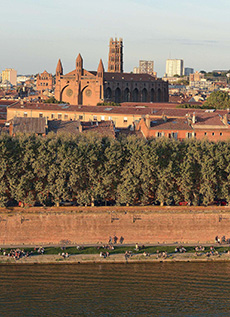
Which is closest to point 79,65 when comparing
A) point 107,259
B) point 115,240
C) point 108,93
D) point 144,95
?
point 108,93

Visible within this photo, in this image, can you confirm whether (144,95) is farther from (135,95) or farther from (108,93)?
(108,93)

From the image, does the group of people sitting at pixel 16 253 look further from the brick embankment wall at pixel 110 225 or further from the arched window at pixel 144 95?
the arched window at pixel 144 95

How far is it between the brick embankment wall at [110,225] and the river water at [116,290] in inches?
182

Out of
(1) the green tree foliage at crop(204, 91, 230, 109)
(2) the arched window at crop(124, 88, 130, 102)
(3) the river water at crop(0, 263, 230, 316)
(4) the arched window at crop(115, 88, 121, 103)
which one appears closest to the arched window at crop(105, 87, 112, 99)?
(4) the arched window at crop(115, 88, 121, 103)

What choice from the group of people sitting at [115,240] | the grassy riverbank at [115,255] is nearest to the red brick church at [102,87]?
the group of people sitting at [115,240]

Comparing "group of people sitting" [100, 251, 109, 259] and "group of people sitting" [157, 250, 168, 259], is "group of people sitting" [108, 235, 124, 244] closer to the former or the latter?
"group of people sitting" [100, 251, 109, 259]

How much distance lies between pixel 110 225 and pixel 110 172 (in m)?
4.67

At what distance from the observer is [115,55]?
174m

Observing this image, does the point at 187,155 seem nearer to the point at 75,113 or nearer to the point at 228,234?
the point at 228,234

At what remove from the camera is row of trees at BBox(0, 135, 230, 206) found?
53500 millimetres

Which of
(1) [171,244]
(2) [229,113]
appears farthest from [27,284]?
(2) [229,113]

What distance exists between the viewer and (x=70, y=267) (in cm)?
4709

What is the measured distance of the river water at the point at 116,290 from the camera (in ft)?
127

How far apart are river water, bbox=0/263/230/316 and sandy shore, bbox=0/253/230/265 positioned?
657 mm
